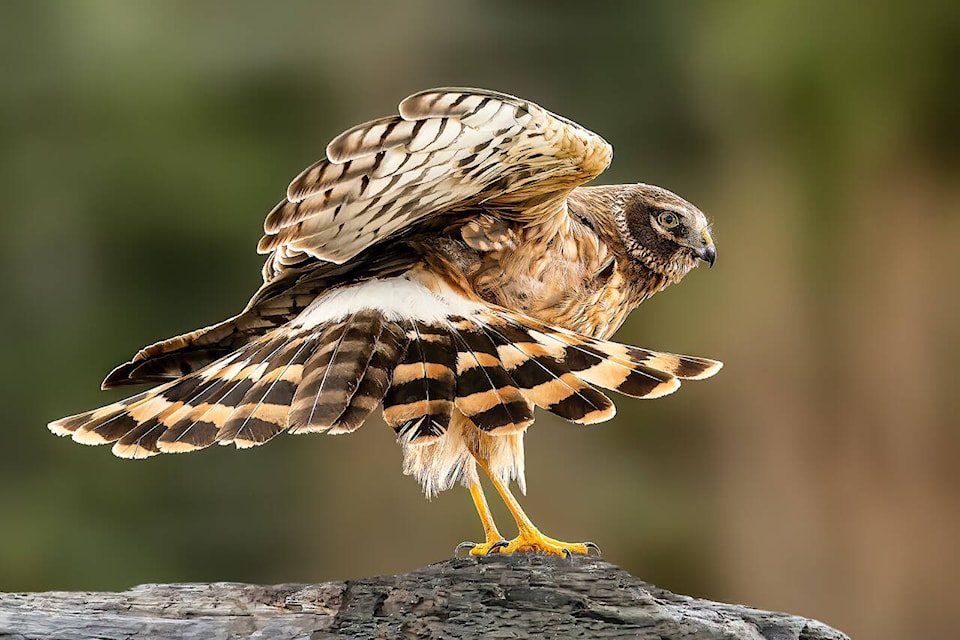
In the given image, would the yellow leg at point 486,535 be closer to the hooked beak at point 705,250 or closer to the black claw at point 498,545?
the black claw at point 498,545

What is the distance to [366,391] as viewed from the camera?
1.99 m

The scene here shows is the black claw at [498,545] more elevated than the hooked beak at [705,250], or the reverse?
the hooked beak at [705,250]

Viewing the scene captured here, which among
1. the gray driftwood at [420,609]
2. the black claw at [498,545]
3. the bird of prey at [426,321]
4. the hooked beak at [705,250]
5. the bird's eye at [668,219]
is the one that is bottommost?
the gray driftwood at [420,609]

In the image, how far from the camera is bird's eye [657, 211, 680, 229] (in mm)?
2695

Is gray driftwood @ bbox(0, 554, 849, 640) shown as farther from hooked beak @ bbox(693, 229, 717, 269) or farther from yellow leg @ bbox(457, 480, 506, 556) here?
hooked beak @ bbox(693, 229, 717, 269)

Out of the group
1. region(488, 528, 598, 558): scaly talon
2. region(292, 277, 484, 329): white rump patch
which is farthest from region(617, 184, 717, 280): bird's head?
region(488, 528, 598, 558): scaly talon

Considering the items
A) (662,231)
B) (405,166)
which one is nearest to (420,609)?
(405,166)

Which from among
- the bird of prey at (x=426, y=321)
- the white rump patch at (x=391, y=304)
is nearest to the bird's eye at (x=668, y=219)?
the bird of prey at (x=426, y=321)

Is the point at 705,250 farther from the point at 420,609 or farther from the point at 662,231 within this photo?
the point at 420,609

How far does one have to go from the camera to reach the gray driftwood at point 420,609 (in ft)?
6.71

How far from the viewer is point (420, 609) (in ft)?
6.88

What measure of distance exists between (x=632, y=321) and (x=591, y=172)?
254 cm

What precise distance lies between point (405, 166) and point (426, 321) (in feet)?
1.20

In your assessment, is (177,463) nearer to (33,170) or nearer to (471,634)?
(33,170)
